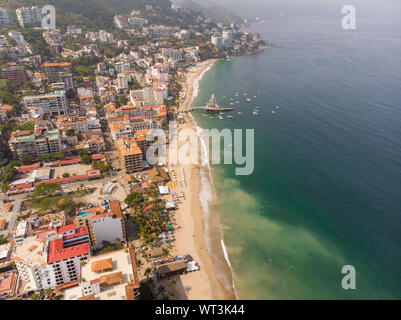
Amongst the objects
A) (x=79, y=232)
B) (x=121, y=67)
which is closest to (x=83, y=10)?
(x=121, y=67)

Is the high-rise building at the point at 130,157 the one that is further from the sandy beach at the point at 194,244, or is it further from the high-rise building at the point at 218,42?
the high-rise building at the point at 218,42

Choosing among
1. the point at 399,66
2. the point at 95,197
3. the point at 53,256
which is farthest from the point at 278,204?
the point at 399,66

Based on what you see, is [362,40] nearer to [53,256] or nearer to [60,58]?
[60,58]

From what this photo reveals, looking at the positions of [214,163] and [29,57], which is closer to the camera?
[214,163]

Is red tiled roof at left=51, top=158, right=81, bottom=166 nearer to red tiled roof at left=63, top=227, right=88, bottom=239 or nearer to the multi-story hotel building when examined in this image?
red tiled roof at left=63, top=227, right=88, bottom=239

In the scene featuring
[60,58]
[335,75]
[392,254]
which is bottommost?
[392,254]
